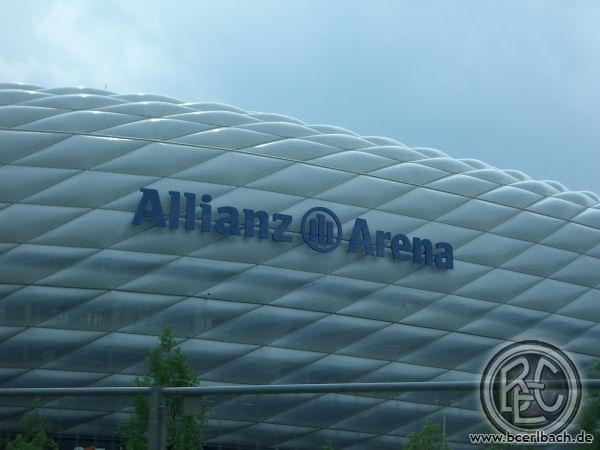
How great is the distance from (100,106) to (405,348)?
30.1 ft

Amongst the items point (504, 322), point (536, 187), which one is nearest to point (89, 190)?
point (504, 322)

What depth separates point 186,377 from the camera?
54.2 feet

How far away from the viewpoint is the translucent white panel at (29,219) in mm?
19766

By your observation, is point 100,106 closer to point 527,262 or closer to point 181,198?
point 181,198

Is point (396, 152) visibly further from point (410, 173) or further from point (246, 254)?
point (246, 254)

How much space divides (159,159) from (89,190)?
5.72ft

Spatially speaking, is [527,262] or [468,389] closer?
[468,389]

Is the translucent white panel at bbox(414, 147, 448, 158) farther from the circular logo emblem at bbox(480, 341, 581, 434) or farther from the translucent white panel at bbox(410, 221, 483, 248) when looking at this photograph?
the circular logo emblem at bbox(480, 341, 581, 434)

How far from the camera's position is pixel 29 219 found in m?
A: 20.0

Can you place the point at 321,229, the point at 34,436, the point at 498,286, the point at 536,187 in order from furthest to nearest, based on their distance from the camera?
the point at 536,187, the point at 498,286, the point at 321,229, the point at 34,436

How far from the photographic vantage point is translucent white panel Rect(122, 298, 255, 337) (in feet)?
65.8

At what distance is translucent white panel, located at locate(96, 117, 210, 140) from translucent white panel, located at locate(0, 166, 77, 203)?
1.48 m

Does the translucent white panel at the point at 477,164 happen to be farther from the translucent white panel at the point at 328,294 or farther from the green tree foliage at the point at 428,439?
the green tree foliage at the point at 428,439

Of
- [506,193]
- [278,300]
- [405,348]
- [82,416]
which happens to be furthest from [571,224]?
[82,416]
